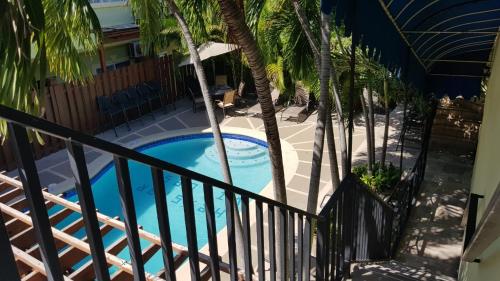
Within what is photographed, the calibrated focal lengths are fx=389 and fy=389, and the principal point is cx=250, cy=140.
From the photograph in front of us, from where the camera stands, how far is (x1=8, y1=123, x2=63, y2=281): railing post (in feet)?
3.29

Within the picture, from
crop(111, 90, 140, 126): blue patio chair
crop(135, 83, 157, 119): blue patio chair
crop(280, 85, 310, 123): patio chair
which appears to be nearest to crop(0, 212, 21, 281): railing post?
crop(111, 90, 140, 126): blue patio chair

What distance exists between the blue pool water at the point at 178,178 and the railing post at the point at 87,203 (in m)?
6.13

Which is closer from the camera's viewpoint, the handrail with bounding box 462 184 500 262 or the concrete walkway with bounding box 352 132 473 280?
the handrail with bounding box 462 184 500 262

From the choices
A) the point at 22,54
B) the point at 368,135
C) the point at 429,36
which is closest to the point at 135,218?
the point at 22,54

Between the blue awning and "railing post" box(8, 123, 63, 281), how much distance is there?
1944mm

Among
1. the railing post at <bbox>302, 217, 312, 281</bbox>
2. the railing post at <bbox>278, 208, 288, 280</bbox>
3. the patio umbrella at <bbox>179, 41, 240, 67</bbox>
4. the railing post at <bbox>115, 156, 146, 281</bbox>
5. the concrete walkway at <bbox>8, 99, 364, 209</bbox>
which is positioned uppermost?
the patio umbrella at <bbox>179, 41, 240, 67</bbox>

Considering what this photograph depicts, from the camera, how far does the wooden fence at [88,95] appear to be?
11148mm

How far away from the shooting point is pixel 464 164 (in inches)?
381

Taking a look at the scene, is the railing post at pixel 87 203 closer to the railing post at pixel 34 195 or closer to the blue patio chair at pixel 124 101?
the railing post at pixel 34 195

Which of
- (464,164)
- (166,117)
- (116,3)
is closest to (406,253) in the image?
(464,164)

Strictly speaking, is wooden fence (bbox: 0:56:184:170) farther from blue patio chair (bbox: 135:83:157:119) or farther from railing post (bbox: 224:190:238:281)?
railing post (bbox: 224:190:238:281)

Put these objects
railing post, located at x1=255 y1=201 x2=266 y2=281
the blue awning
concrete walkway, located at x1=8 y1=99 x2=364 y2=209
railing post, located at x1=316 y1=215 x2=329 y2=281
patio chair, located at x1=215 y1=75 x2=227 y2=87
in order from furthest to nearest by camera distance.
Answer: patio chair, located at x1=215 y1=75 x2=227 y2=87
concrete walkway, located at x1=8 y1=99 x2=364 y2=209
railing post, located at x1=316 y1=215 x2=329 y2=281
the blue awning
railing post, located at x1=255 y1=201 x2=266 y2=281

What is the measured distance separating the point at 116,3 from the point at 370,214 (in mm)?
13656

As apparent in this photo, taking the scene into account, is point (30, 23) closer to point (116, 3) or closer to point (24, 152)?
point (24, 152)
